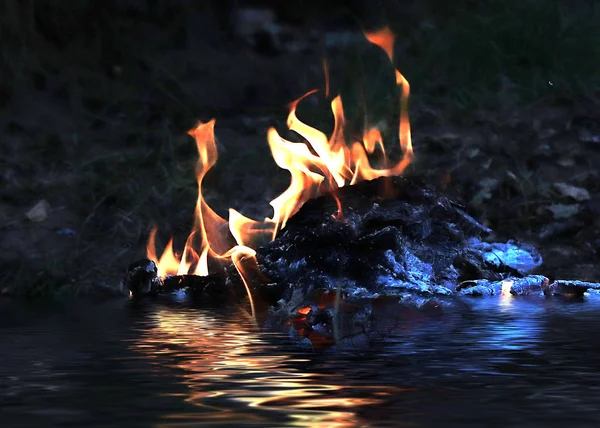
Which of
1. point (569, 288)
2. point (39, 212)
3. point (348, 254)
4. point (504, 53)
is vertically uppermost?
point (504, 53)

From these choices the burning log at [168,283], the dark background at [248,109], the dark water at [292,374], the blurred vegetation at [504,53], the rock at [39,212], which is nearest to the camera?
the dark water at [292,374]

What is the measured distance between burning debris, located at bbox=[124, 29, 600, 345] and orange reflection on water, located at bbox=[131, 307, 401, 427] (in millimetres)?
1451

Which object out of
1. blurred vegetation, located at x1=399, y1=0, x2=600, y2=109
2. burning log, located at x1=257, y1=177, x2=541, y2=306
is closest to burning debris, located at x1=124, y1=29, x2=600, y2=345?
burning log, located at x1=257, y1=177, x2=541, y2=306

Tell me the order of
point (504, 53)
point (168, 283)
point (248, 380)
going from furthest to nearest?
point (504, 53) < point (168, 283) < point (248, 380)

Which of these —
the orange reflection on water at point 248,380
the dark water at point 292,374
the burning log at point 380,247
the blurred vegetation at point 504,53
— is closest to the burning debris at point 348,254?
the burning log at point 380,247

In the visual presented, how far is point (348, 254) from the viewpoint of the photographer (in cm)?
966

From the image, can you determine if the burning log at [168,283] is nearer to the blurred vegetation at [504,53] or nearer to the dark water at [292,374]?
the dark water at [292,374]

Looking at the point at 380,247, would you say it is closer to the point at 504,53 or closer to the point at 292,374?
the point at 292,374

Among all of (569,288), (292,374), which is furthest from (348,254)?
(292,374)

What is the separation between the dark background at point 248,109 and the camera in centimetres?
1188

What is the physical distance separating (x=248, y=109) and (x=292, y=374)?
8.32m

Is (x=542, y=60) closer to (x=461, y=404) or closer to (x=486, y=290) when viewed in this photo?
(x=486, y=290)

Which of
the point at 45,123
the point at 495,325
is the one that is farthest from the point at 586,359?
the point at 45,123

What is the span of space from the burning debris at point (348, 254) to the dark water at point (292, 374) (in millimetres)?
1063
